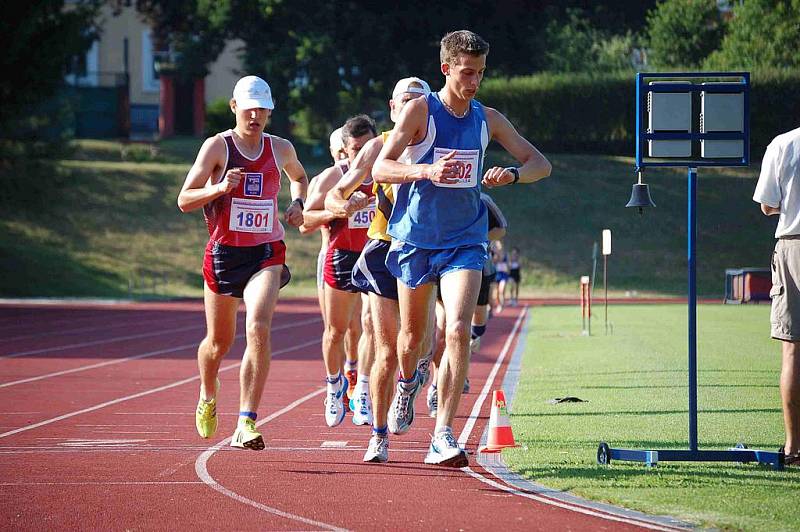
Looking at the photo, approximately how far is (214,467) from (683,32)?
53.2m

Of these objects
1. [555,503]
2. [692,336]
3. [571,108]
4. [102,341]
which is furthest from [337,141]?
[571,108]

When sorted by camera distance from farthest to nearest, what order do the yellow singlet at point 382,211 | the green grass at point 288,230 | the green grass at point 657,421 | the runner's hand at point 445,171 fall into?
the green grass at point 288,230, the yellow singlet at point 382,211, the runner's hand at point 445,171, the green grass at point 657,421

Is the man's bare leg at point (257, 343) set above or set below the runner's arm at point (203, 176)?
below

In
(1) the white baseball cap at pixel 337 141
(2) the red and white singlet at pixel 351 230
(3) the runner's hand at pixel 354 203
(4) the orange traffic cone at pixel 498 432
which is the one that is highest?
(1) the white baseball cap at pixel 337 141

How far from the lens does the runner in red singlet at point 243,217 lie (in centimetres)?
832

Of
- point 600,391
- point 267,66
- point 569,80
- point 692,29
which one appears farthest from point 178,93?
point 600,391

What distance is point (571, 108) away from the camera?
5622 centimetres

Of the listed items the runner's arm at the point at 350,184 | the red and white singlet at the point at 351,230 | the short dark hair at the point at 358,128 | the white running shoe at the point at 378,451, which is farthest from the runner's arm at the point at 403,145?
the red and white singlet at the point at 351,230

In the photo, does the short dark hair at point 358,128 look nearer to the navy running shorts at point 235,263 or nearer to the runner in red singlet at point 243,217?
the runner in red singlet at point 243,217

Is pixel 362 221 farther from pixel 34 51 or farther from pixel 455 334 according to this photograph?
pixel 34 51

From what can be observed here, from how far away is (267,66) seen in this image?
53188mm

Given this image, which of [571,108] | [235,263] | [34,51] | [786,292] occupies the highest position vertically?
[571,108]

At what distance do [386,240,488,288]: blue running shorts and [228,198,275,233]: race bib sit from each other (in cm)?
117

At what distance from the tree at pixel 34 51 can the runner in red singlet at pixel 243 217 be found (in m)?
29.4
